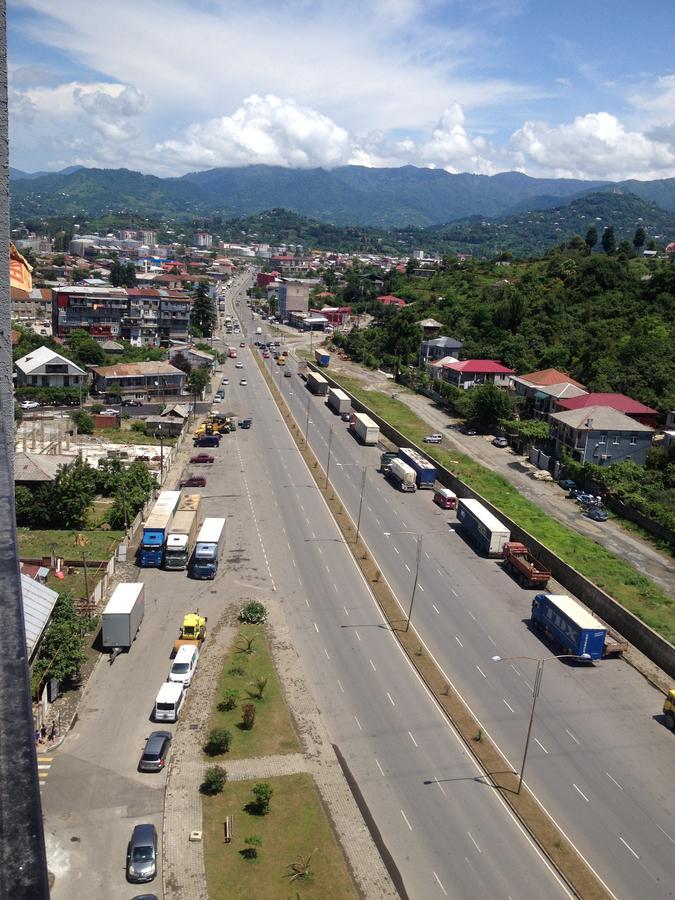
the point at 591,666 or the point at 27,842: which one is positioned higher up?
the point at 27,842

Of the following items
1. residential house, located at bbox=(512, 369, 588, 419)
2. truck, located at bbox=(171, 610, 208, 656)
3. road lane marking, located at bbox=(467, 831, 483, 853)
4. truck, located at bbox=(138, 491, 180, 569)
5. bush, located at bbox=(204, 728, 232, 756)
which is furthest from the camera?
residential house, located at bbox=(512, 369, 588, 419)

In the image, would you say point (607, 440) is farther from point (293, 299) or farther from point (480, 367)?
point (293, 299)

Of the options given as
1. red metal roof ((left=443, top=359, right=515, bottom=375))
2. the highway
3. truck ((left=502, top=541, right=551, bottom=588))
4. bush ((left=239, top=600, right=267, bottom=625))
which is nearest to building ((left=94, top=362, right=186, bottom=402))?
red metal roof ((left=443, top=359, right=515, bottom=375))

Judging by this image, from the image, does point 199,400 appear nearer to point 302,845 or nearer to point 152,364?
point 152,364

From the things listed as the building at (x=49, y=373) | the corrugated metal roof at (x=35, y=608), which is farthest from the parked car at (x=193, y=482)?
the building at (x=49, y=373)

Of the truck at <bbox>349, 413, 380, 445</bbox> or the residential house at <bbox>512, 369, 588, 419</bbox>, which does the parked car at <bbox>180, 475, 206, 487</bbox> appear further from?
the residential house at <bbox>512, 369, 588, 419</bbox>

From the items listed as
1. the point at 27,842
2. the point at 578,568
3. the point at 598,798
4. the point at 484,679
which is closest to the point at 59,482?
the point at 484,679
